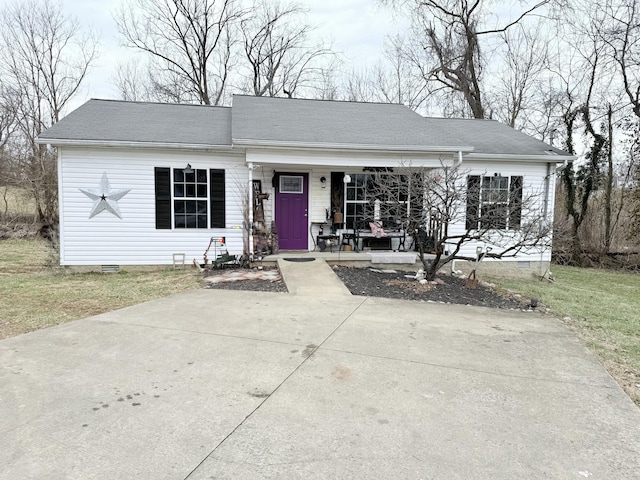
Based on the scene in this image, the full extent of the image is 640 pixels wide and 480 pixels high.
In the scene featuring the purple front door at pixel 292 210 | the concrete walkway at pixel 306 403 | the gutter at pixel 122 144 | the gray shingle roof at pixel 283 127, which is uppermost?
the gray shingle roof at pixel 283 127

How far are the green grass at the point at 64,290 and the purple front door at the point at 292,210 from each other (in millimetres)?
2690

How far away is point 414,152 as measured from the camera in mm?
9820

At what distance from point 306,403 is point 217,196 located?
751 cm

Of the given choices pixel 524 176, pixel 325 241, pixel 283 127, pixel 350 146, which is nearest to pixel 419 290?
pixel 350 146

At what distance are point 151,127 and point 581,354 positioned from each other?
389 inches

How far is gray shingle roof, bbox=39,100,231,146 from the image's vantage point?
9109mm

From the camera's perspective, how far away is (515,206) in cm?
751

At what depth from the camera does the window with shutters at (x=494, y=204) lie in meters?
7.64

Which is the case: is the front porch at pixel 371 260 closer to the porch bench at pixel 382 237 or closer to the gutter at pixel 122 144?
the porch bench at pixel 382 237

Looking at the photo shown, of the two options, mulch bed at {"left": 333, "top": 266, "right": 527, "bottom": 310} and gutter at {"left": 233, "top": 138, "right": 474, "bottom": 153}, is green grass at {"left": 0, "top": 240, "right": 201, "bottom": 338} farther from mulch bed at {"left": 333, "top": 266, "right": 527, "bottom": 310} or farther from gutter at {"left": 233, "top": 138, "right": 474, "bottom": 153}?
gutter at {"left": 233, "top": 138, "right": 474, "bottom": 153}

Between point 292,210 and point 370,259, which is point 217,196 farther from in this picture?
point 370,259

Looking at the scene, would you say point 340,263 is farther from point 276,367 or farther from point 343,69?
point 343,69

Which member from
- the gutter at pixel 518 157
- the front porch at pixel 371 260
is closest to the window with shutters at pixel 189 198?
the front porch at pixel 371 260

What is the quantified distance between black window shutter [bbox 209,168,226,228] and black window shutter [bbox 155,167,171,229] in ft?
3.22
